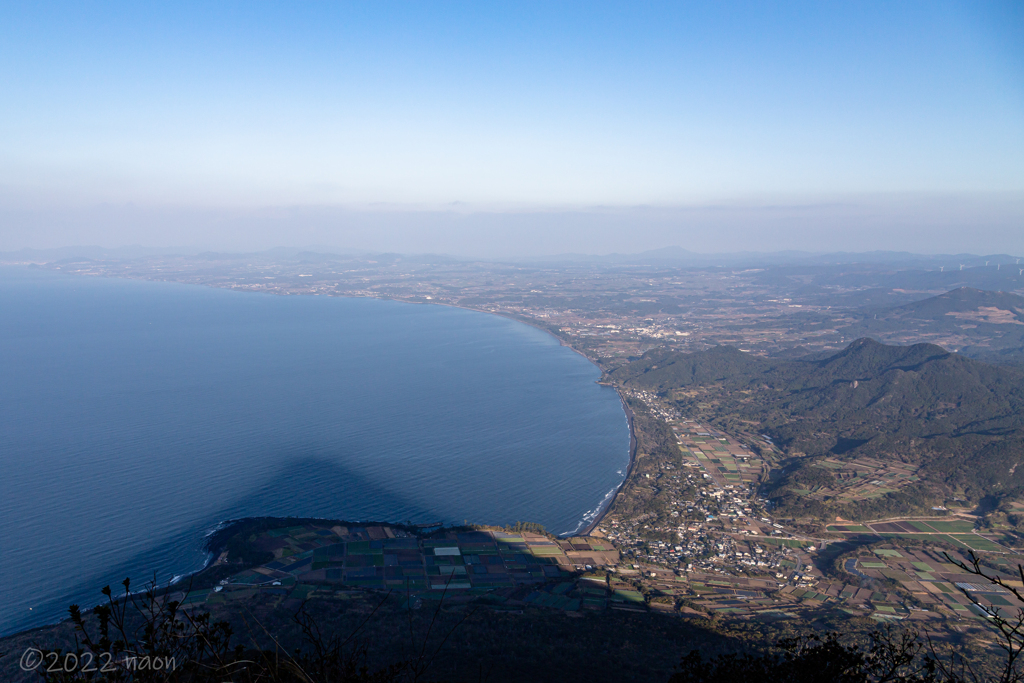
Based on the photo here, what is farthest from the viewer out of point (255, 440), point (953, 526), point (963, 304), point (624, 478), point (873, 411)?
point (963, 304)

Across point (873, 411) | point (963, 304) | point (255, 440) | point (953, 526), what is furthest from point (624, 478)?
point (963, 304)

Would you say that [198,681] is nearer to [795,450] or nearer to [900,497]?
[900,497]

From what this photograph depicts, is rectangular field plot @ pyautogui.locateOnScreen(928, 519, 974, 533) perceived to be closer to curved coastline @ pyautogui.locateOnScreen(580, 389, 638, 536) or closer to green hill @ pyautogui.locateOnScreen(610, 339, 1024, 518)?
green hill @ pyautogui.locateOnScreen(610, 339, 1024, 518)

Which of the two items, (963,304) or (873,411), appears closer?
(873,411)

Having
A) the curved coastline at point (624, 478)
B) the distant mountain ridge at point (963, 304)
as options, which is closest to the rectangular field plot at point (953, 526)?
the curved coastline at point (624, 478)

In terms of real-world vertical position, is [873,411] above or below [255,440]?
above

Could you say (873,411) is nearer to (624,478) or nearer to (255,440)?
(624,478)

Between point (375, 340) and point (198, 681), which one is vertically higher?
point (198, 681)

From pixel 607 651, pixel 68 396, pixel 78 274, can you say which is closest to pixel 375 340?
pixel 68 396
